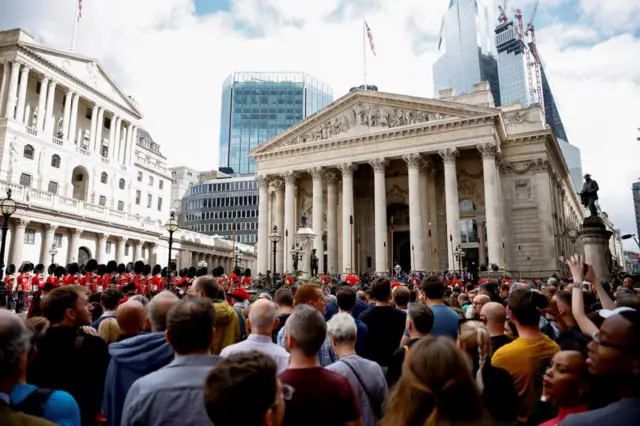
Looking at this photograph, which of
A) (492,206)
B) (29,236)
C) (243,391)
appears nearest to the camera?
(243,391)

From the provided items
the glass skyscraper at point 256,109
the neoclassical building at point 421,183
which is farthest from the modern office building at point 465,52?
the neoclassical building at point 421,183

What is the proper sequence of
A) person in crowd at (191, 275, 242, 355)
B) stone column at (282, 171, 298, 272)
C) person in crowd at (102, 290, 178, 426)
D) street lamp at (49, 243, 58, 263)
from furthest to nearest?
stone column at (282, 171, 298, 272) → street lamp at (49, 243, 58, 263) → person in crowd at (191, 275, 242, 355) → person in crowd at (102, 290, 178, 426)

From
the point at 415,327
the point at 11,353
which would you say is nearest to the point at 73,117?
the point at 415,327

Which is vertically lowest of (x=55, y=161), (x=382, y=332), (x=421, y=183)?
(x=382, y=332)

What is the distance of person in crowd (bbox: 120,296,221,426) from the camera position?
3.02m

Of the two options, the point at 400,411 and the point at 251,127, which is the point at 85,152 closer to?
the point at 400,411

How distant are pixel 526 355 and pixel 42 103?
54.2m

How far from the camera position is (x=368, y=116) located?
139 feet

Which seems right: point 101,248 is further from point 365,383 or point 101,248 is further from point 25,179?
point 365,383

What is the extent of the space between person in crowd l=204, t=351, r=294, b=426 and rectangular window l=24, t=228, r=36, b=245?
1677 inches

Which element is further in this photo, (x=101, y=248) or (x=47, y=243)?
(x=101, y=248)

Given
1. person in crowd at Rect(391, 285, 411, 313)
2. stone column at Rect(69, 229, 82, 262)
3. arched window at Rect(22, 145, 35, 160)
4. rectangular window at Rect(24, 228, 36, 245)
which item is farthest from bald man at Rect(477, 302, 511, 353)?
arched window at Rect(22, 145, 35, 160)

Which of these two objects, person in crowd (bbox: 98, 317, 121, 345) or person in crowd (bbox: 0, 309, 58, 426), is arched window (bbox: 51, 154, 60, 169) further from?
person in crowd (bbox: 0, 309, 58, 426)

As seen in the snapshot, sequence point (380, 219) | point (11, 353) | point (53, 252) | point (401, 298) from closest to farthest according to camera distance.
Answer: point (11, 353), point (401, 298), point (53, 252), point (380, 219)
